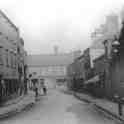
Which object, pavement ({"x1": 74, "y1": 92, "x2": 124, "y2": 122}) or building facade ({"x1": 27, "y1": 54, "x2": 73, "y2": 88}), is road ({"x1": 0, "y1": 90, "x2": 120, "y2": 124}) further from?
building facade ({"x1": 27, "y1": 54, "x2": 73, "y2": 88})

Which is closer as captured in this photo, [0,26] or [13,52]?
[0,26]

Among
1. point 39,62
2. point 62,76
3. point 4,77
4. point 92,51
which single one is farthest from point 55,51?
point 4,77

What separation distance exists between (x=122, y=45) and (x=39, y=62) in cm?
8794

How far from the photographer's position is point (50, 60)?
118 m

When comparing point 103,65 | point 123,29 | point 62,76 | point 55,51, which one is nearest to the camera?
point 123,29

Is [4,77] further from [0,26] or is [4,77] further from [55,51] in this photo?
[55,51]

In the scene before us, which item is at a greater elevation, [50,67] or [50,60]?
[50,60]

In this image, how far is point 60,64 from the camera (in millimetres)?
114375

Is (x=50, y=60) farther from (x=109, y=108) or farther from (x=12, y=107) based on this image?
(x=109, y=108)

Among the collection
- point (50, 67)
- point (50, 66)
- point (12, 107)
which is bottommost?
point (12, 107)

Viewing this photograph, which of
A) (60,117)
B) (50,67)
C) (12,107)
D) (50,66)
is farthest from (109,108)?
(50,66)

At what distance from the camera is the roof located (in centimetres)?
11550

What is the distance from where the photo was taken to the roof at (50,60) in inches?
4547

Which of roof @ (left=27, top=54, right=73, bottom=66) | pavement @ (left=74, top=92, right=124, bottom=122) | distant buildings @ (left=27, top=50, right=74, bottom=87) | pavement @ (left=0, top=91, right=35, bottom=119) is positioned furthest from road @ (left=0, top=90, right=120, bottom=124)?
roof @ (left=27, top=54, right=73, bottom=66)
